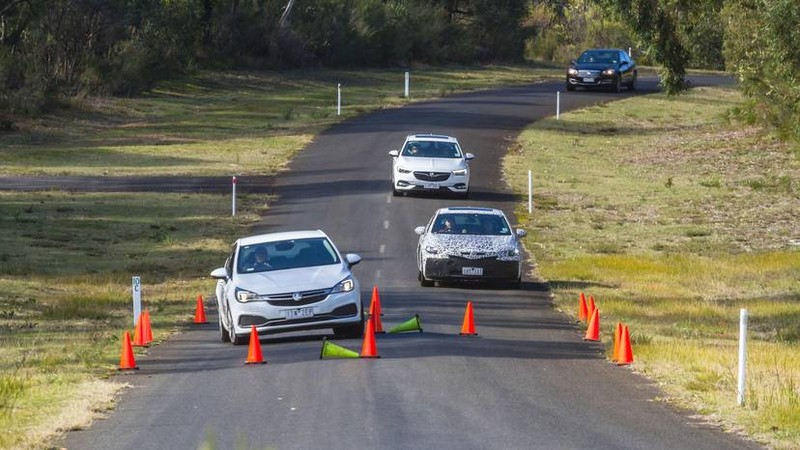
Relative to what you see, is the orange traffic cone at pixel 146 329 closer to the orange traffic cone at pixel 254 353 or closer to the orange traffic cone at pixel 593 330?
the orange traffic cone at pixel 254 353

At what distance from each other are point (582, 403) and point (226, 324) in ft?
A: 24.1

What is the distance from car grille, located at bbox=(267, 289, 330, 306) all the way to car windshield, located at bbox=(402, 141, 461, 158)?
21.8 m

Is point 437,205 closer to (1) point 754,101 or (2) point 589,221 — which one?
(2) point 589,221

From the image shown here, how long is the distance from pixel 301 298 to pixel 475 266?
27.7 feet

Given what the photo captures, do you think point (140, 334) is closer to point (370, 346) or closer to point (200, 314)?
point (200, 314)

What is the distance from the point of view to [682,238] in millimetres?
39188

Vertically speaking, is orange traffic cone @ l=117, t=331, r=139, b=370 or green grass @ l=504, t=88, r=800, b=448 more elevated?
orange traffic cone @ l=117, t=331, r=139, b=370

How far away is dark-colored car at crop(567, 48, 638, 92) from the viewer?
237ft

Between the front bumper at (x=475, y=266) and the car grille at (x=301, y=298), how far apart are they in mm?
8185

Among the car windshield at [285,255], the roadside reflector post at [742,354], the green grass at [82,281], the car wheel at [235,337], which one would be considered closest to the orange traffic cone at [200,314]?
the green grass at [82,281]

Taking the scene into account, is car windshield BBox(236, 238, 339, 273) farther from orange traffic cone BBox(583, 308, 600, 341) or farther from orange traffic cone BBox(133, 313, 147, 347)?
orange traffic cone BBox(583, 308, 600, 341)

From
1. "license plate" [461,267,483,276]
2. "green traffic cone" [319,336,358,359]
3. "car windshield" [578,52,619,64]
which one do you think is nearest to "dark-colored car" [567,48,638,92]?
"car windshield" [578,52,619,64]

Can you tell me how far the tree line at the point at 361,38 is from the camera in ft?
107

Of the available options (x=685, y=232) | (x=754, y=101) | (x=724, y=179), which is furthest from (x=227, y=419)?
(x=754, y=101)
